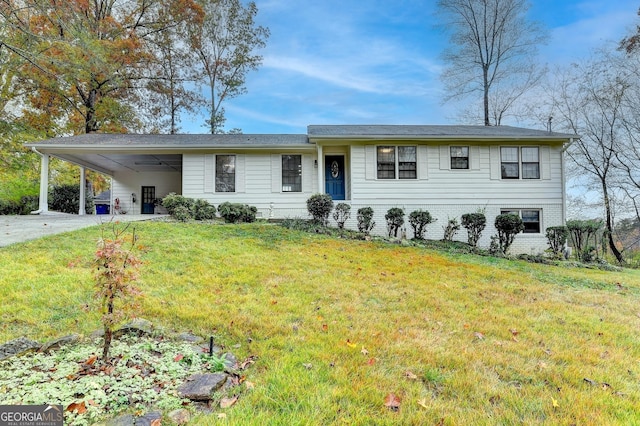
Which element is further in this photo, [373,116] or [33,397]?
[373,116]

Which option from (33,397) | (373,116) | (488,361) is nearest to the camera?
(33,397)

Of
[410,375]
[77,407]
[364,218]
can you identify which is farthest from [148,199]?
[410,375]

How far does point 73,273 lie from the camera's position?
4691 mm

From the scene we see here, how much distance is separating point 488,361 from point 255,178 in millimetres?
10776

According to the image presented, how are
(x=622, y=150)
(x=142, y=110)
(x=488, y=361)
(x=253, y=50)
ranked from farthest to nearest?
(x=253, y=50)
(x=142, y=110)
(x=622, y=150)
(x=488, y=361)

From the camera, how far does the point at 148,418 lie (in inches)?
73.9

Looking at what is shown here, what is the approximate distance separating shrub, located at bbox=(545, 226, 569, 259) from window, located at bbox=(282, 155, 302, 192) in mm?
8914

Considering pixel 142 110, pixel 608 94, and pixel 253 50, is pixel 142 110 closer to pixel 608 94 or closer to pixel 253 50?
pixel 253 50

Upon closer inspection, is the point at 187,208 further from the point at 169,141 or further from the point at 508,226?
the point at 508,226

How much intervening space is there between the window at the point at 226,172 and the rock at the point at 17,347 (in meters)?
9.96

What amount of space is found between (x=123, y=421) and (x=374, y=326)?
7.65 ft

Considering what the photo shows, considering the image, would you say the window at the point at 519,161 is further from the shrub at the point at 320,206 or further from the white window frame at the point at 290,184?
the white window frame at the point at 290,184

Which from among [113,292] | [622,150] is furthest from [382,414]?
[622,150]

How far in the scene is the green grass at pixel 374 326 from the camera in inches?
83.6
